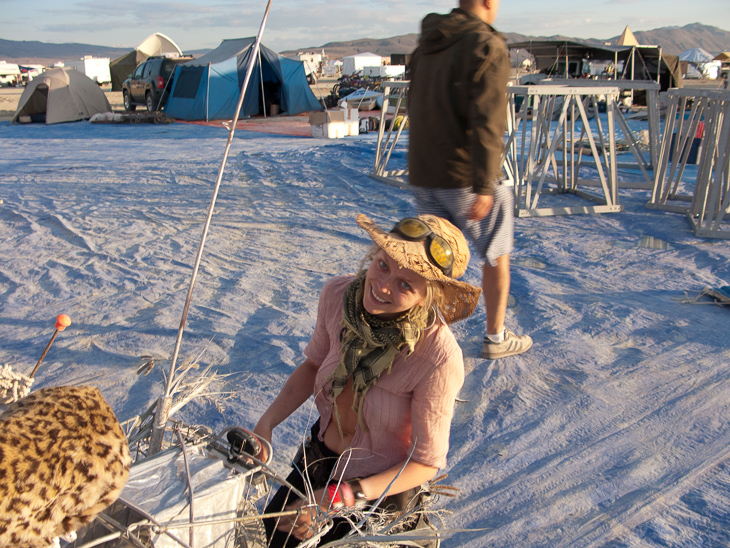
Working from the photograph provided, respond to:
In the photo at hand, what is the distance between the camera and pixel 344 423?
160 cm

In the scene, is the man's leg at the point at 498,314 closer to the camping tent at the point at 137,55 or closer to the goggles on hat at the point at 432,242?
the goggles on hat at the point at 432,242

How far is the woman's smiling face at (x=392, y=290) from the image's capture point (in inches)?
56.9

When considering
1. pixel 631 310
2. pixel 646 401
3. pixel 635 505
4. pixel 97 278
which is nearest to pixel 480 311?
pixel 631 310

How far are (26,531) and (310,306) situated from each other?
2.75m

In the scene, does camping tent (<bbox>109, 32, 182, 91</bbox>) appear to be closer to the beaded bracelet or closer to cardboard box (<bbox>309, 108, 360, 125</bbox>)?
cardboard box (<bbox>309, 108, 360, 125</bbox>)

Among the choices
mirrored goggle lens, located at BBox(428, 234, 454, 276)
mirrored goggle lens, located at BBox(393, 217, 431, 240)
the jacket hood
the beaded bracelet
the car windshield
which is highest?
the car windshield

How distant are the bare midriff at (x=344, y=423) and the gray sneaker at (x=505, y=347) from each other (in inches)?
54.3

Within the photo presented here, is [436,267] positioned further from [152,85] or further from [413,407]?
[152,85]

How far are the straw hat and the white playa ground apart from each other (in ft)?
2.63

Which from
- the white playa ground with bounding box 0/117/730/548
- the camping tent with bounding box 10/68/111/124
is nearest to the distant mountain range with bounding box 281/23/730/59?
the camping tent with bounding box 10/68/111/124

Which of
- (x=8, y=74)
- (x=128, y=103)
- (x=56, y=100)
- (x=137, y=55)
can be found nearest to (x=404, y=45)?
(x=8, y=74)

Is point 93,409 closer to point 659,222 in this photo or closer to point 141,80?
point 659,222

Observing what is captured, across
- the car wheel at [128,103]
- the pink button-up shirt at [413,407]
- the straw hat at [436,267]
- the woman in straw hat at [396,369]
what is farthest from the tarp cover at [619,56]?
the pink button-up shirt at [413,407]

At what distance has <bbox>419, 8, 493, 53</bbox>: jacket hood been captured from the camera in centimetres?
249
